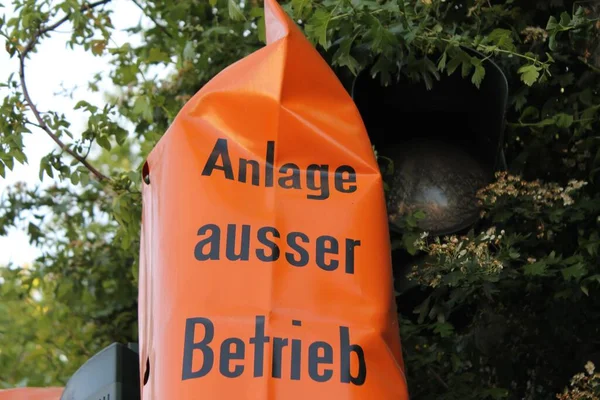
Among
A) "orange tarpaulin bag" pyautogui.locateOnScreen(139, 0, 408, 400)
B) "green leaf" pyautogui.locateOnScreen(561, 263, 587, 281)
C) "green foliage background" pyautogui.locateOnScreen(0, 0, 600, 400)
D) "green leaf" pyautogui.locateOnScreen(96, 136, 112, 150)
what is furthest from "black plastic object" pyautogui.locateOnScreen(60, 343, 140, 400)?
"green leaf" pyautogui.locateOnScreen(561, 263, 587, 281)

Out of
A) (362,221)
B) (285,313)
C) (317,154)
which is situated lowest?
(285,313)

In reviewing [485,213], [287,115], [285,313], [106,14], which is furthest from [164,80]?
[285,313]

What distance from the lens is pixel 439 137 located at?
3281mm

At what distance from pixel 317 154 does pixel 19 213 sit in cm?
250

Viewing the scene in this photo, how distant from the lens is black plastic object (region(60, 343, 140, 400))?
8.34ft

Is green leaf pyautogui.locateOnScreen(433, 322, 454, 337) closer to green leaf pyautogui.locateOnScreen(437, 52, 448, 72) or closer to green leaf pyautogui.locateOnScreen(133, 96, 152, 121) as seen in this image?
green leaf pyautogui.locateOnScreen(437, 52, 448, 72)

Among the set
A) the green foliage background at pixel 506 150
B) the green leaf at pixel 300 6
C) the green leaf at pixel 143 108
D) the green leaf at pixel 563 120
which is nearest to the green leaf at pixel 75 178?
the green foliage background at pixel 506 150

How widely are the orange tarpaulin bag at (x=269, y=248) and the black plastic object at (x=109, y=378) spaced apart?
0.84 feet

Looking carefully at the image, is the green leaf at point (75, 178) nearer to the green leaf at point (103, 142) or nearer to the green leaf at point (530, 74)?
the green leaf at point (103, 142)

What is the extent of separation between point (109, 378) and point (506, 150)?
1.70m

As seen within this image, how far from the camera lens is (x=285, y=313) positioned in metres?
2.10

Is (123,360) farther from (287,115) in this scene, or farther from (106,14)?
(106,14)

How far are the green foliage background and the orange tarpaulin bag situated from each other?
0.57 m

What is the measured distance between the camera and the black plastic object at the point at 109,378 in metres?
2.54
